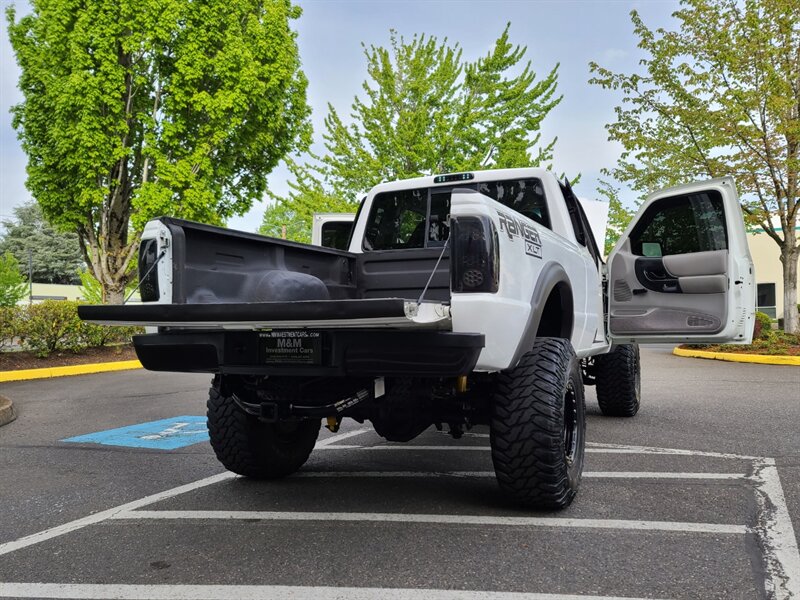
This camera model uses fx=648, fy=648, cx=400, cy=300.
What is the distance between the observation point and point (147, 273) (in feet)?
10.8

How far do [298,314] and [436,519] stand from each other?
4.65 feet

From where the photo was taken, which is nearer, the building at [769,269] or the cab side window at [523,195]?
the cab side window at [523,195]

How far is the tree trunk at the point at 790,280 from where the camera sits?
16062 millimetres

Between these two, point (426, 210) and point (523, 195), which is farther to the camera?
Answer: point (426, 210)

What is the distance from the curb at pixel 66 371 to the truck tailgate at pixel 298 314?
9054 millimetres

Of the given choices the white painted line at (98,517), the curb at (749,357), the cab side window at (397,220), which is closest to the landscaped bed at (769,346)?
the curb at (749,357)

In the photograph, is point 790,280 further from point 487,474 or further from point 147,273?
point 147,273

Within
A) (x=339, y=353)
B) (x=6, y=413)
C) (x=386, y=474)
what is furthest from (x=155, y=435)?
(x=339, y=353)

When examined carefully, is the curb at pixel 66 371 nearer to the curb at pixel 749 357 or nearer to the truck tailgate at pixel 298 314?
the truck tailgate at pixel 298 314

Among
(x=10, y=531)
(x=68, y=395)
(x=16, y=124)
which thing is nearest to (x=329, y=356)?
(x=10, y=531)

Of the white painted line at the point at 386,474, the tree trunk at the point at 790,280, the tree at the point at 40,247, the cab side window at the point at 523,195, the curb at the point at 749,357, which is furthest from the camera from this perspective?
the tree at the point at 40,247

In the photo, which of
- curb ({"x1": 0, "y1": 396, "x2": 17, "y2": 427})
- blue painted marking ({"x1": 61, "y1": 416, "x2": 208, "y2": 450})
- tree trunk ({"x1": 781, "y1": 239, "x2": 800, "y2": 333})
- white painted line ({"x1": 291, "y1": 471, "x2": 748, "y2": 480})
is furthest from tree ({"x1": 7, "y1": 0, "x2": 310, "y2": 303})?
tree trunk ({"x1": 781, "y1": 239, "x2": 800, "y2": 333})

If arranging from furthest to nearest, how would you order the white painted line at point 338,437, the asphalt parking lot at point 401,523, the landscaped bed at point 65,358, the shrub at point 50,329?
1. the shrub at point 50,329
2. the landscaped bed at point 65,358
3. the white painted line at point 338,437
4. the asphalt parking lot at point 401,523

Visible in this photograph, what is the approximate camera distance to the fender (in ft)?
10.7
